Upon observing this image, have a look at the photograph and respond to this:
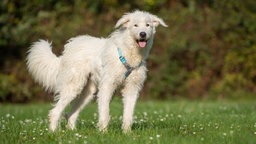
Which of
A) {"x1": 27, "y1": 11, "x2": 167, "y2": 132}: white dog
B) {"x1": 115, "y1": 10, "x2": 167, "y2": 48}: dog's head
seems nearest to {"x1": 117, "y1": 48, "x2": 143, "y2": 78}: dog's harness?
{"x1": 27, "y1": 11, "x2": 167, "y2": 132}: white dog

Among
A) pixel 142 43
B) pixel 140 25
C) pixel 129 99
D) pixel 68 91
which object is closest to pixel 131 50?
pixel 142 43

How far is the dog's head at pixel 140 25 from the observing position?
9.45 m

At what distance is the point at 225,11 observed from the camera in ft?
76.9

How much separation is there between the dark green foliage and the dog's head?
41.2ft

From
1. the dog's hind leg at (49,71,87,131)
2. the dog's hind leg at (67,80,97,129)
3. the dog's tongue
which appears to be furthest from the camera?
the dog's hind leg at (67,80,97,129)

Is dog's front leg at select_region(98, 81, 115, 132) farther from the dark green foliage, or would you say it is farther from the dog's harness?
the dark green foliage

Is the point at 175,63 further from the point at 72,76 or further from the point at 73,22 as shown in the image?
the point at 72,76

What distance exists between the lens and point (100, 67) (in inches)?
391

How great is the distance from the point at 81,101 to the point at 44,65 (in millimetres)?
949

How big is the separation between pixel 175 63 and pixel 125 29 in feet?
42.7

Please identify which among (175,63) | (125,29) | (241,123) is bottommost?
Answer: (241,123)

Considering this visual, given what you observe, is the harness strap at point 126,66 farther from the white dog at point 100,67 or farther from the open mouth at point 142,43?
the open mouth at point 142,43

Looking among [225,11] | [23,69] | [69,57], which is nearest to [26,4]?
[23,69]

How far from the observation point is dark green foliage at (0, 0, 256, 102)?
2261cm
